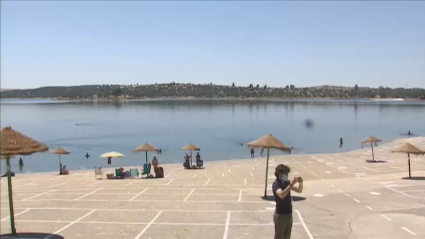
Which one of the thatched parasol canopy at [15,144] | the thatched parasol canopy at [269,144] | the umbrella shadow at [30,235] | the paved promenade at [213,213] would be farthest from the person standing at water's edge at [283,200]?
the thatched parasol canopy at [269,144]

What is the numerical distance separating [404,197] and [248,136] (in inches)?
2632

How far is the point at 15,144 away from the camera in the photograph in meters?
9.96

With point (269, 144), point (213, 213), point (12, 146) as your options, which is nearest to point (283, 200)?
point (213, 213)

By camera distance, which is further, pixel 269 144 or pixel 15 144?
pixel 269 144

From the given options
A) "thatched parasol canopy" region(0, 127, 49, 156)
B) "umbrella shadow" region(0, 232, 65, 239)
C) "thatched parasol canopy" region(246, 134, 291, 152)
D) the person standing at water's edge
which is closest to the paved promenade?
"umbrella shadow" region(0, 232, 65, 239)

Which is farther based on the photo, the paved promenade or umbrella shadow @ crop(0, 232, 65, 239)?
the paved promenade

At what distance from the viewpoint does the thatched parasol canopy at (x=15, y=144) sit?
32.1 ft

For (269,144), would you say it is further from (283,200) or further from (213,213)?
(283,200)

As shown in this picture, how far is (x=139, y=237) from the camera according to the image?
1063 centimetres

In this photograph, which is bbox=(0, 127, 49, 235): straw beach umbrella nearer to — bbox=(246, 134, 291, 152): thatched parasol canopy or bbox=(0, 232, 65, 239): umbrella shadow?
bbox=(0, 232, 65, 239): umbrella shadow

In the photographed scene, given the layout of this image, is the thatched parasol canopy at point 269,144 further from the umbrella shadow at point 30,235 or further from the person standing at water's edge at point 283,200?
the person standing at water's edge at point 283,200

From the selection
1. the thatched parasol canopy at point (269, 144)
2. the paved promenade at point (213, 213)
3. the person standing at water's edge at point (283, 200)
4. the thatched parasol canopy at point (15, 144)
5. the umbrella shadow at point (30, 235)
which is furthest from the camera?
the thatched parasol canopy at point (269, 144)

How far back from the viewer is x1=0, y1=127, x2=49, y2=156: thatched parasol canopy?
9781 millimetres

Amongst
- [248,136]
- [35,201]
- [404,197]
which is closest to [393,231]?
[404,197]
